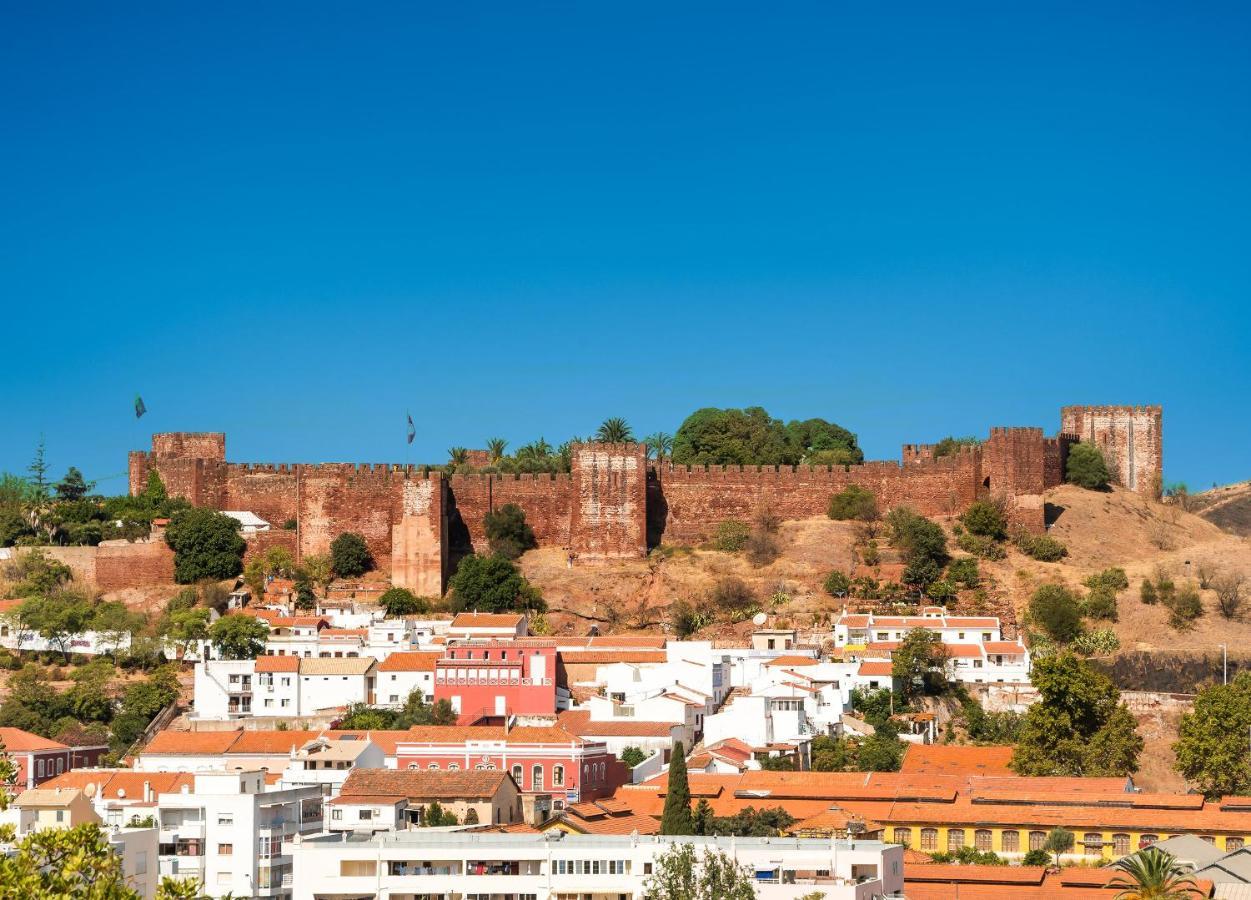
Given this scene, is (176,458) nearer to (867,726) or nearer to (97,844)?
(867,726)

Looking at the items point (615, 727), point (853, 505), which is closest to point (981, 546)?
point (853, 505)

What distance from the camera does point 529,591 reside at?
58.2 m

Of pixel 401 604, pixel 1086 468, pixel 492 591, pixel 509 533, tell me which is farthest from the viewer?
pixel 1086 468

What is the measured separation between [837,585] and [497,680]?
12423 millimetres

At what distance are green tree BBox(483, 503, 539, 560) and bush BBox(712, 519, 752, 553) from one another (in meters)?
5.24

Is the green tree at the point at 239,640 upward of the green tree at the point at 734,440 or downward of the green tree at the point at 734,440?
downward

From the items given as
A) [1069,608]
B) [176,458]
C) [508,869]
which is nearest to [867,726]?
[1069,608]

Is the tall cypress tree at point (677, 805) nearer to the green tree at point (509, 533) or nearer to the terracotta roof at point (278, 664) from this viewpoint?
the terracotta roof at point (278, 664)

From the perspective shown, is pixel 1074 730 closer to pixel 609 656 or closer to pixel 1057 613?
pixel 1057 613

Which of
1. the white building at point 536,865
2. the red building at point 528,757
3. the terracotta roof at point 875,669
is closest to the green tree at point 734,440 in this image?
the terracotta roof at point 875,669

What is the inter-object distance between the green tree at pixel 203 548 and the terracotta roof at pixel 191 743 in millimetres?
14134

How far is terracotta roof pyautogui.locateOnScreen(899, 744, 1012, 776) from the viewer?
4288cm

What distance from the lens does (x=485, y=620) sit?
54.3 meters

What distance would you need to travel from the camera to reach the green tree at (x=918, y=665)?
48938 mm
